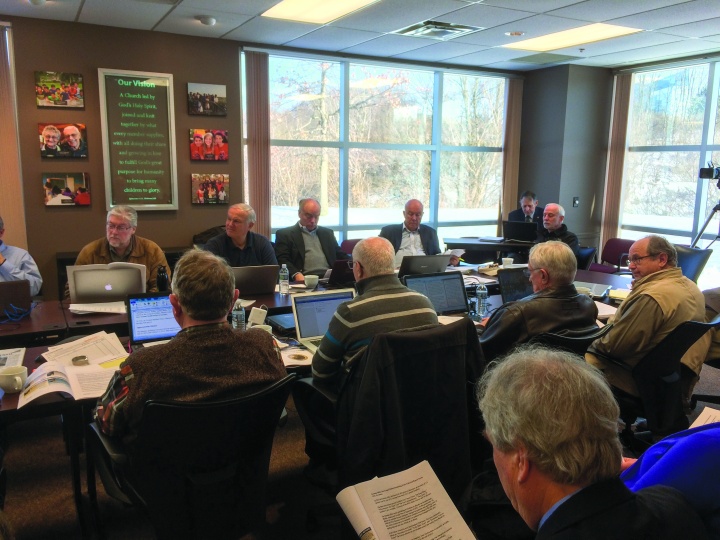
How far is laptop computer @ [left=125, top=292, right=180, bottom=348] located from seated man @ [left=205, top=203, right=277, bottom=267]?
1.47 meters

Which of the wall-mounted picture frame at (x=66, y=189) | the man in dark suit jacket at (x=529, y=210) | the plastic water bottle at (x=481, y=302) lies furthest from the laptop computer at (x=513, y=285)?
the wall-mounted picture frame at (x=66, y=189)

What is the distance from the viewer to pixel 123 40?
16.4ft

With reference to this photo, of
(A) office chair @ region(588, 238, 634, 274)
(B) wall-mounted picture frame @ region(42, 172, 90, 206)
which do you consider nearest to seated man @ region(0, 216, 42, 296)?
(B) wall-mounted picture frame @ region(42, 172, 90, 206)

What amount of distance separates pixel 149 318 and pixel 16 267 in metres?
1.61

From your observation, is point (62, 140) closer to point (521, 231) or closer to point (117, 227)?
point (117, 227)

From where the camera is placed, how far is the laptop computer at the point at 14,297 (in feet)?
9.52

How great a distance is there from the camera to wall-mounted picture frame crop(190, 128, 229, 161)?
5.42m

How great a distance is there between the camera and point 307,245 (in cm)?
479

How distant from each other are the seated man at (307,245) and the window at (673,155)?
4205 mm

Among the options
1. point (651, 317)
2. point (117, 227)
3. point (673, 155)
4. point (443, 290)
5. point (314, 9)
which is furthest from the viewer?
point (673, 155)

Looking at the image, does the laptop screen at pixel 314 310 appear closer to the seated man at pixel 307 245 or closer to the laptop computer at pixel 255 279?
the laptop computer at pixel 255 279

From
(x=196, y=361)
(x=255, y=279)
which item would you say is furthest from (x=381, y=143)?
(x=196, y=361)

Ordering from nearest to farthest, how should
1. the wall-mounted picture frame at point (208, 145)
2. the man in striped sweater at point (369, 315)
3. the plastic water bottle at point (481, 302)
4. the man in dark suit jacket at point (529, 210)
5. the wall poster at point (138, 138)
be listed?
the man in striped sweater at point (369, 315), the plastic water bottle at point (481, 302), the wall poster at point (138, 138), the wall-mounted picture frame at point (208, 145), the man in dark suit jacket at point (529, 210)

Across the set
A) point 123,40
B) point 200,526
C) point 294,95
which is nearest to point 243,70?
point 294,95
